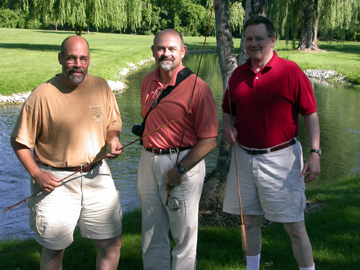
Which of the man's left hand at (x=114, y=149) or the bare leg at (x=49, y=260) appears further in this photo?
the man's left hand at (x=114, y=149)

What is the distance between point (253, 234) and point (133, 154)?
6.41m

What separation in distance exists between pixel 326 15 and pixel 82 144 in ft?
78.9

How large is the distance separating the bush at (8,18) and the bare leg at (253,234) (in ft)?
273

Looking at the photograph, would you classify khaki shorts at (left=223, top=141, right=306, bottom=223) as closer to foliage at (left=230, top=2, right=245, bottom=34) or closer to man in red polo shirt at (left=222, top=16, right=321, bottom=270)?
man in red polo shirt at (left=222, top=16, right=321, bottom=270)

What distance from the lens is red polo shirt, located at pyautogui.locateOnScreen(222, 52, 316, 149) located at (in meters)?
3.22

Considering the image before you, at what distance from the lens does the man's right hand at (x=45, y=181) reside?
10.3 ft

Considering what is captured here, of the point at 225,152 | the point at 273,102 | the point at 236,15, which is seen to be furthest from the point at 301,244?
the point at 236,15

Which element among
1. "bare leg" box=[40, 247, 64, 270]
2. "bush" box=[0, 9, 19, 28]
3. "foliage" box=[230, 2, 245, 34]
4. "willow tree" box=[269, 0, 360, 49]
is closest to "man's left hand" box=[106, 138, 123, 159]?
"bare leg" box=[40, 247, 64, 270]

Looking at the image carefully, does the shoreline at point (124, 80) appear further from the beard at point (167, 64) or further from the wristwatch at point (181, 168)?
the wristwatch at point (181, 168)

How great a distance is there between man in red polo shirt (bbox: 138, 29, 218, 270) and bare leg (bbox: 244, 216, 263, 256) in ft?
1.54

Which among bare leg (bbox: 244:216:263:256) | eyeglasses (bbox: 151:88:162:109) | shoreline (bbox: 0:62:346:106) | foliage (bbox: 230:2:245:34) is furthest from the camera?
foliage (bbox: 230:2:245:34)

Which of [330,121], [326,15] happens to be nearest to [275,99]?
[330,121]

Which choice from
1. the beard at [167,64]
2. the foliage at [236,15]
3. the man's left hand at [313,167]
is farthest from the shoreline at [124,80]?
the man's left hand at [313,167]

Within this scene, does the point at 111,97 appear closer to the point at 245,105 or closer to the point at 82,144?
the point at 82,144
